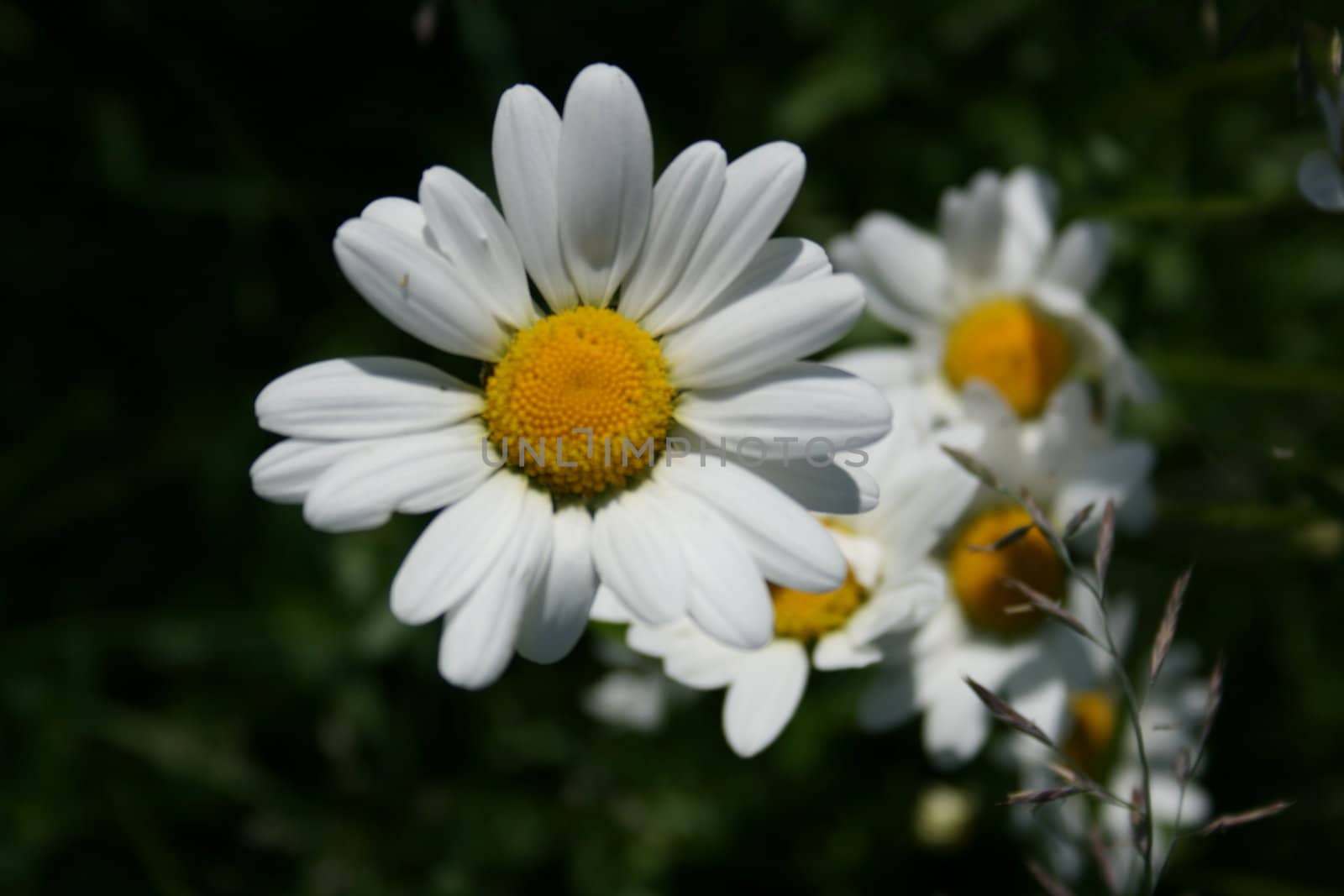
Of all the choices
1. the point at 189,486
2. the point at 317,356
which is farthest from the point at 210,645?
the point at 317,356

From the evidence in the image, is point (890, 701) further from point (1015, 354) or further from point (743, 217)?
point (743, 217)

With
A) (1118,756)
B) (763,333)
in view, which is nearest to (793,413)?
(763,333)

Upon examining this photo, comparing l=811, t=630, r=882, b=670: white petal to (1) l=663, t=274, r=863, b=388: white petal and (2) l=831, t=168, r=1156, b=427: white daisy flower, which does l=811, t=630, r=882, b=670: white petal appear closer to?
(1) l=663, t=274, r=863, b=388: white petal

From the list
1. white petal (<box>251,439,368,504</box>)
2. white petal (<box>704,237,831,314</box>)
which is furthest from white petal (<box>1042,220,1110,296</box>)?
white petal (<box>251,439,368,504</box>)

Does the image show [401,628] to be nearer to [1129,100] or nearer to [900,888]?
[900,888]

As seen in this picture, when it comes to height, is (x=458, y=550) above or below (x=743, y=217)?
below

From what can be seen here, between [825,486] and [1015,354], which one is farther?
[1015,354]

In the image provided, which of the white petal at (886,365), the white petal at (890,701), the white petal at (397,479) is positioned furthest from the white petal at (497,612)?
the white petal at (886,365)
